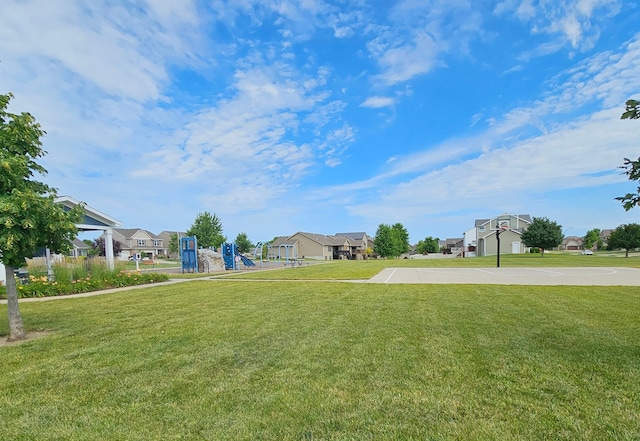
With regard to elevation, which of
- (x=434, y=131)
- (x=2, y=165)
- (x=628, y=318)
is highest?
(x=434, y=131)

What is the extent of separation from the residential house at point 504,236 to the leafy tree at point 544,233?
30.1ft

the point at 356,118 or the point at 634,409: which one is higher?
the point at 356,118

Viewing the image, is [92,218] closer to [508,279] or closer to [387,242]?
[508,279]

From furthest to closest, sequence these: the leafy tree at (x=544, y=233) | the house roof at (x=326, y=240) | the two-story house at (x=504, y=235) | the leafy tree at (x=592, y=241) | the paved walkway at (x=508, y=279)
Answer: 1. the leafy tree at (x=592, y=241)
2. the house roof at (x=326, y=240)
3. the two-story house at (x=504, y=235)
4. the leafy tree at (x=544, y=233)
5. the paved walkway at (x=508, y=279)

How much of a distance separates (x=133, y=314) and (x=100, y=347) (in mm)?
2754

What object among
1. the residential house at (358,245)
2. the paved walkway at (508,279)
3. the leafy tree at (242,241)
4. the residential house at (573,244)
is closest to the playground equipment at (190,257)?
the paved walkway at (508,279)

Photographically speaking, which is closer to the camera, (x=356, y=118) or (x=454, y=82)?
(x=454, y=82)

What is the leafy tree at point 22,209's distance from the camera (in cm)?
500

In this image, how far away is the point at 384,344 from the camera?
16.1ft

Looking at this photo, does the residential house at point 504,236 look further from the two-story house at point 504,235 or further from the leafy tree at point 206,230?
the leafy tree at point 206,230

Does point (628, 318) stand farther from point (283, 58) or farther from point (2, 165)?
point (283, 58)

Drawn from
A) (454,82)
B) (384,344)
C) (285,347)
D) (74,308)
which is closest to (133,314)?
(74,308)

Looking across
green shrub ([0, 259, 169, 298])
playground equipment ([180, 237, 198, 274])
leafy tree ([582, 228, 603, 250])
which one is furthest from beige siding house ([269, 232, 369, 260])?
leafy tree ([582, 228, 603, 250])

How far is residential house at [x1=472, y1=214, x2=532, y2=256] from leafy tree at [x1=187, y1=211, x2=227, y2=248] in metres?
39.0
